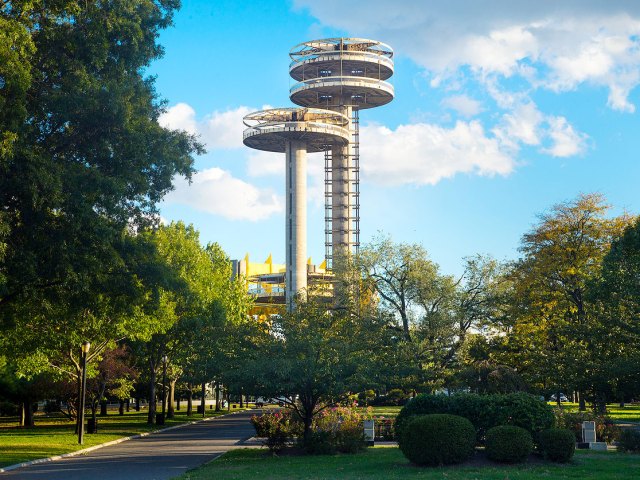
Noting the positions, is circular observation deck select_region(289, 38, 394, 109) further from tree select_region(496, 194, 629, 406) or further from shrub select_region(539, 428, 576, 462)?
shrub select_region(539, 428, 576, 462)

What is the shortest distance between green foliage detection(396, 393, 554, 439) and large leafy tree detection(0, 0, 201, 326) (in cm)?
1061

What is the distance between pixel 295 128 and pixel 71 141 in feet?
305

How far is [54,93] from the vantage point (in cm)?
2278

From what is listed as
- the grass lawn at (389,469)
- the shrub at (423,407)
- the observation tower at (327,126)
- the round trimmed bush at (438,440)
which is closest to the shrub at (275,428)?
the grass lawn at (389,469)

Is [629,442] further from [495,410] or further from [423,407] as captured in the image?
[423,407]

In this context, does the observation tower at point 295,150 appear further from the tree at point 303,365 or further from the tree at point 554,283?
the tree at point 303,365

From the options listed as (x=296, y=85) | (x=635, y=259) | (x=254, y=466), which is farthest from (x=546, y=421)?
(x=296, y=85)

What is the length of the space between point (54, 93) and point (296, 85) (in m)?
105

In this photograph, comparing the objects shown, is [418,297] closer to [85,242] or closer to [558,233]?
[558,233]

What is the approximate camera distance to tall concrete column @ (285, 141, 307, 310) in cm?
11844

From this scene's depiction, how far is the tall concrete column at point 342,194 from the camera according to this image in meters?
124

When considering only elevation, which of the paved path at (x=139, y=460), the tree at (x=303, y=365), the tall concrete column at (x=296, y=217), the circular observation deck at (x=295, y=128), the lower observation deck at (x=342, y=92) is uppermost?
the lower observation deck at (x=342, y=92)

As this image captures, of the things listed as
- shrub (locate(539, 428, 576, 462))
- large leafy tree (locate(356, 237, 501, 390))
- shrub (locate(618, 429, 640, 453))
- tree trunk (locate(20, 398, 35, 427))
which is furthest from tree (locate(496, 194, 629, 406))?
tree trunk (locate(20, 398, 35, 427))

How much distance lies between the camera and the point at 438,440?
72.5 ft
